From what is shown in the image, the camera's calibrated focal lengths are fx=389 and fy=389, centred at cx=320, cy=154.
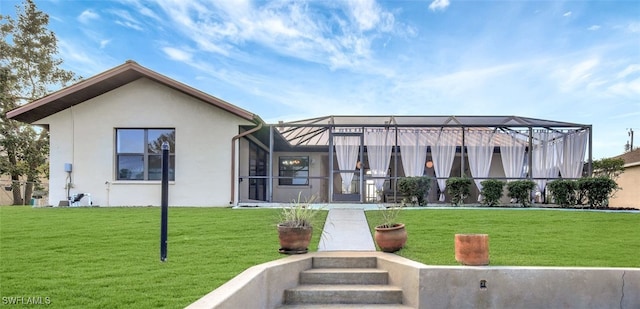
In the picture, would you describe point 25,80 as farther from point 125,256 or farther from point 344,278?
point 344,278

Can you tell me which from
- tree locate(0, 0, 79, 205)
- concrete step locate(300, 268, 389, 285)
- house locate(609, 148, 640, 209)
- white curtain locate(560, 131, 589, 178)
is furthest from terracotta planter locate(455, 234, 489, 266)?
tree locate(0, 0, 79, 205)

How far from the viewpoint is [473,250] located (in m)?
4.80

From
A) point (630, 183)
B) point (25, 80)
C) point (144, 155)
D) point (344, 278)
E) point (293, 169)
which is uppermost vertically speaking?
point (25, 80)

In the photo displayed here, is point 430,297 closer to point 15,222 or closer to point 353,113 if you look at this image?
point 15,222

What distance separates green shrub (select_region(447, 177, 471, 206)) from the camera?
488 inches

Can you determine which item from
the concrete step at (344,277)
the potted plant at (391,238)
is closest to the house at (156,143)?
the potted plant at (391,238)

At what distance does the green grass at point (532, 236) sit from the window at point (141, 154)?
6.88 m

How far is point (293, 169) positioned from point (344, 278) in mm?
12575

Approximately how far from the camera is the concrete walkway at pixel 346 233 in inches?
250

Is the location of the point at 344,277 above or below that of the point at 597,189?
below

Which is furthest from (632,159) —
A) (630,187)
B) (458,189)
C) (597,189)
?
(458,189)

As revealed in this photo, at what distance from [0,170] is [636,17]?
25498mm

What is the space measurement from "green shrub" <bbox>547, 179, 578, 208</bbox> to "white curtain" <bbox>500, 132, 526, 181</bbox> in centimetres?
179

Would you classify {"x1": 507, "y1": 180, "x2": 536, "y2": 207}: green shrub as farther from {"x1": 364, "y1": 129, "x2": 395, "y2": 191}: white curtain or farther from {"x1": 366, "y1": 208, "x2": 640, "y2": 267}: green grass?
{"x1": 364, "y1": 129, "x2": 395, "y2": 191}: white curtain
